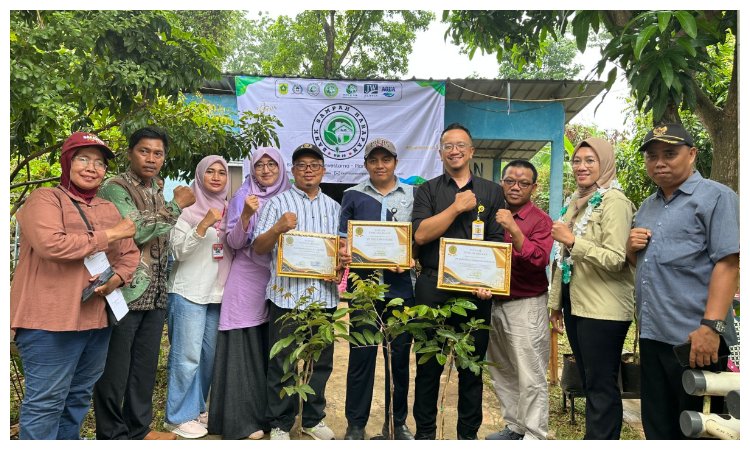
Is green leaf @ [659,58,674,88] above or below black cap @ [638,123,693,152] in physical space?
above

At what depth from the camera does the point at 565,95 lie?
879cm

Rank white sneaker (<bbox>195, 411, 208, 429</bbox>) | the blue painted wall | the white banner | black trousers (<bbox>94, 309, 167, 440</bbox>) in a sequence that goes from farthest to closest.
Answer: the blue painted wall, the white banner, white sneaker (<bbox>195, 411, 208, 429</bbox>), black trousers (<bbox>94, 309, 167, 440</bbox>)

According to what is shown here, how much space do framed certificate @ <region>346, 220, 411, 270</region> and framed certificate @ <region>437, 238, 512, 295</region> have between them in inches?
9.0

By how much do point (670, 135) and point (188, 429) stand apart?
3.34 metres

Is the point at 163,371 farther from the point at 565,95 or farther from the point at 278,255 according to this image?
the point at 565,95

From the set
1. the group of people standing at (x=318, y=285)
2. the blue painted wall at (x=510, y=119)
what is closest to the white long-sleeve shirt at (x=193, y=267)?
the group of people standing at (x=318, y=285)

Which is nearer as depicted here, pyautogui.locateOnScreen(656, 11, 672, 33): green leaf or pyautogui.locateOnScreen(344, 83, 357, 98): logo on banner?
pyautogui.locateOnScreen(656, 11, 672, 33): green leaf

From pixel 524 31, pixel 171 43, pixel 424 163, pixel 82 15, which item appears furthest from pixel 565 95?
pixel 82 15

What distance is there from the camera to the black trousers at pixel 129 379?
321cm

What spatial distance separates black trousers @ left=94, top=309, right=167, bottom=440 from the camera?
3.21m

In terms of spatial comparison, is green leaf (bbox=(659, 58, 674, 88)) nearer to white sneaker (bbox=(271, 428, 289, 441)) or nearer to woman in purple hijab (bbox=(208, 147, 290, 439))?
woman in purple hijab (bbox=(208, 147, 290, 439))

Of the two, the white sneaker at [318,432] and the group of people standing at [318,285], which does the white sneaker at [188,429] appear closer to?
the group of people standing at [318,285]

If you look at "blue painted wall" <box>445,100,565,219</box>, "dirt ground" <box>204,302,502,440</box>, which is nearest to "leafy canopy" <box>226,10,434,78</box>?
"blue painted wall" <box>445,100,565,219</box>

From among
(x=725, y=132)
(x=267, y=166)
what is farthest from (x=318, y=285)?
(x=725, y=132)
